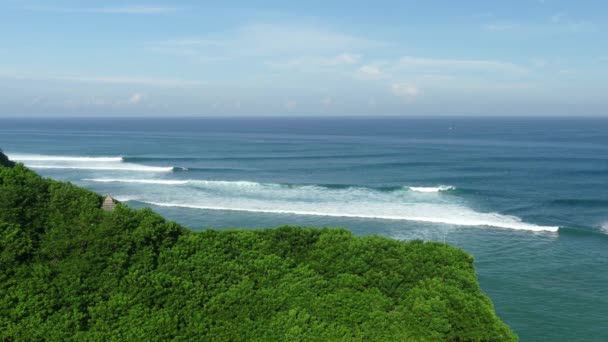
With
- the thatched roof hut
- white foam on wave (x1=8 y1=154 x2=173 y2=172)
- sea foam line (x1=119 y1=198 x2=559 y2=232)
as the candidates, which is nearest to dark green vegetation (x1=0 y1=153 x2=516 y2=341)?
the thatched roof hut

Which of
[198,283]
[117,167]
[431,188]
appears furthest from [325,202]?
[117,167]

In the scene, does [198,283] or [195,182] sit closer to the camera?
[198,283]

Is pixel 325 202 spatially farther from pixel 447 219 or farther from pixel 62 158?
pixel 62 158

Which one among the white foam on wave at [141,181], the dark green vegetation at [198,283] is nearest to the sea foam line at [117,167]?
the white foam on wave at [141,181]

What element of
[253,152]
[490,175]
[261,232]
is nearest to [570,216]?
[490,175]

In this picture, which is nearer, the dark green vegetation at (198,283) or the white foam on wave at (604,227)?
the dark green vegetation at (198,283)

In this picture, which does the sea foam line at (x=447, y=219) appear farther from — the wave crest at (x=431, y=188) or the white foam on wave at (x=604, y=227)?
the wave crest at (x=431, y=188)
